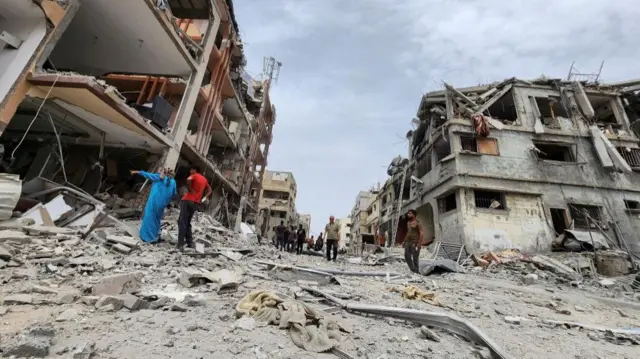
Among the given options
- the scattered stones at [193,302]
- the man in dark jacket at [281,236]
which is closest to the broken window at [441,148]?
the man in dark jacket at [281,236]

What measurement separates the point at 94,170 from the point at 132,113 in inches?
139

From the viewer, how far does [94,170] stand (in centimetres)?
965

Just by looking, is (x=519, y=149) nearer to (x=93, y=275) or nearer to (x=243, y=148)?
(x=243, y=148)

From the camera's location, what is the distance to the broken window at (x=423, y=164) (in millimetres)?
20144

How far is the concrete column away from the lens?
10.2m

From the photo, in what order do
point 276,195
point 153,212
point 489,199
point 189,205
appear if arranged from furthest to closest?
point 276,195 < point 489,199 < point 153,212 < point 189,205

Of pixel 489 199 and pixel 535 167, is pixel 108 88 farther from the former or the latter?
pixel 535 167

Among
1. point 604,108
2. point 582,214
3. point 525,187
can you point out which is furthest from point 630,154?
point 525,187

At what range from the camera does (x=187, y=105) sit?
11031mm

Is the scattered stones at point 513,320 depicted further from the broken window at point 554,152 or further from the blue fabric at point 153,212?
the broken window at point 554,152

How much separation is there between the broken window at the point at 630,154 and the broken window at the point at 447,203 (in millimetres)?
10445

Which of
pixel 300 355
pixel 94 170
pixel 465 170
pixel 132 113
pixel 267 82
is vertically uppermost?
pixel 267 82

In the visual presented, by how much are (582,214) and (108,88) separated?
21.4 metres

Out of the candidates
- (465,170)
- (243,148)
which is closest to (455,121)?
(465,170)
